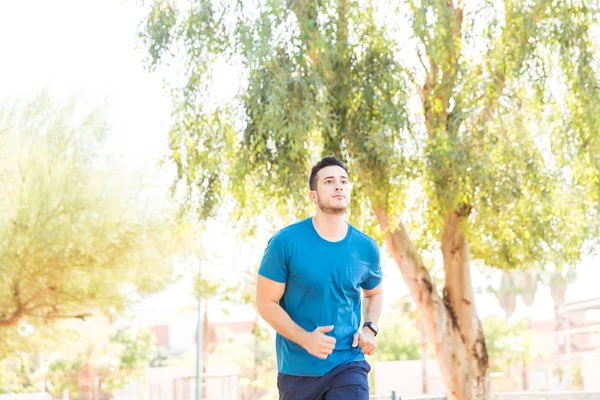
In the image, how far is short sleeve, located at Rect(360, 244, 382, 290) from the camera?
403 cm

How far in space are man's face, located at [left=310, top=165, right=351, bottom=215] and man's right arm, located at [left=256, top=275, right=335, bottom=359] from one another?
384 mm

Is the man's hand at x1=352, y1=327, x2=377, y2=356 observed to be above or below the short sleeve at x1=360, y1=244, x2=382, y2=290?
below

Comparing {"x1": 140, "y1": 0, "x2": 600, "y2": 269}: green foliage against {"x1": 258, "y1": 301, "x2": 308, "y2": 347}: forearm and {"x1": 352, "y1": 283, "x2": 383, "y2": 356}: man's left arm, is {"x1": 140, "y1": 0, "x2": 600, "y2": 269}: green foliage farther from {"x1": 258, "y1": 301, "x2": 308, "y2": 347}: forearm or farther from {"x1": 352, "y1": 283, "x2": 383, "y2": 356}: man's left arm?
{"x1": 258, "y1": 301, "x2": 308, "y2": 347}: forearm

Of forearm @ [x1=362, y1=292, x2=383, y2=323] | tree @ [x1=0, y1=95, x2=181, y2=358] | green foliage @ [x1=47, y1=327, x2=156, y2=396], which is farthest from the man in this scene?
green foliage @ [x1=47, y1=327, x2=156, y2=396]

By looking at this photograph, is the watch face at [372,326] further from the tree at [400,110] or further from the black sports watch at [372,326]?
the tree at [400,110]

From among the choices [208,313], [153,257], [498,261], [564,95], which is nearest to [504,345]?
[208,313]

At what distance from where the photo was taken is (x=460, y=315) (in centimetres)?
1306

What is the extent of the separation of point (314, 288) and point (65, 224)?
1617 centimetres

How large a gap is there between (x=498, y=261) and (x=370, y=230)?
226 centimetres

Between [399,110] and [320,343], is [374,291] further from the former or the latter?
[399,110]

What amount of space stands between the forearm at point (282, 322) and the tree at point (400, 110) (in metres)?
6.33

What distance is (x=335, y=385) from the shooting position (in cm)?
378

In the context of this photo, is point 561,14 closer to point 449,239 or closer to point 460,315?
point 449,239

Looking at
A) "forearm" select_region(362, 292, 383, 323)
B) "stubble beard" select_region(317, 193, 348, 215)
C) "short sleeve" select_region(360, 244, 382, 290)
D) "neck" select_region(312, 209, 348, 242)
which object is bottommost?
"forearm" select_region(362, 292, 383, 323)
